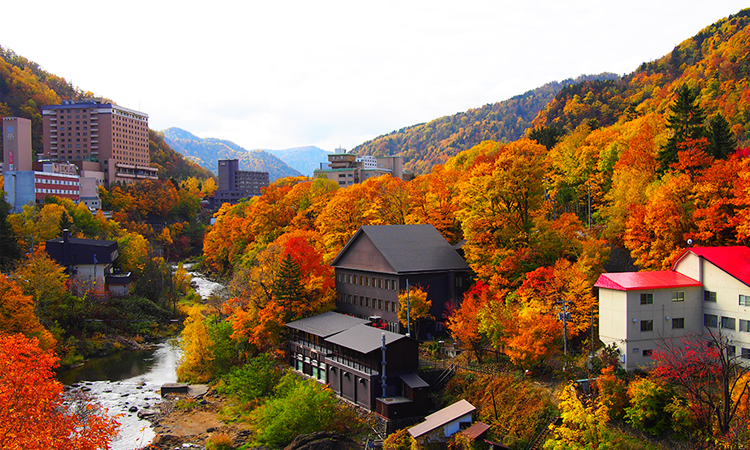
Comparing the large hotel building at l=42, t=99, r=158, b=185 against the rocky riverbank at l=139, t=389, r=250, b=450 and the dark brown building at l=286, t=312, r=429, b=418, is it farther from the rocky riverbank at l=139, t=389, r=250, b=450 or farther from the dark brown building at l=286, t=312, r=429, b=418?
the dark brown building at l=286, t=312, r=429, b=418

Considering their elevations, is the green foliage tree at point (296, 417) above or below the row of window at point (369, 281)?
below

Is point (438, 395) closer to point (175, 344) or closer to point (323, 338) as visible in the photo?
point (323, 338)

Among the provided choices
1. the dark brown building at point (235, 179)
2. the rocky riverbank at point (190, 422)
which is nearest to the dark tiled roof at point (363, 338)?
the rocky riverbank at point (190, 422)

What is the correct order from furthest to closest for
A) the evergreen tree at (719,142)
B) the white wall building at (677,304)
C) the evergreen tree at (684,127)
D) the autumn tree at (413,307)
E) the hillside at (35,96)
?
the hillside at (35,96) < the evergreen tree at (684,127) < the evergreen tree at (719,142) < the autumn tree at (413,307) < the white wall building at (677,304)

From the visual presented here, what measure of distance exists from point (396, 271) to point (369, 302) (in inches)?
199

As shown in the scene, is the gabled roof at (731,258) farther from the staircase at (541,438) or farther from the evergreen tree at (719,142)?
the evergreen tree at (719,142)

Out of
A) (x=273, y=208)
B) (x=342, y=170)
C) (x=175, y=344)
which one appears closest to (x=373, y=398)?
(x=175, y=344)

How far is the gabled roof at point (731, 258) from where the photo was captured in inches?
1133

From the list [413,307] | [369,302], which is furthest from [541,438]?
[369,302]

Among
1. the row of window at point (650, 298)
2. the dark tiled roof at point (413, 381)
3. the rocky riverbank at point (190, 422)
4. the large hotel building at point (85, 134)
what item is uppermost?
the large hotel building at point (85, 134)

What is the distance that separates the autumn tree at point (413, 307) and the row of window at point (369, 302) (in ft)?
4.55

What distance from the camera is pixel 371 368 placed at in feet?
115

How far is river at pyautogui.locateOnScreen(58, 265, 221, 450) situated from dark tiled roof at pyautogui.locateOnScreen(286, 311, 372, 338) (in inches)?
A: 457

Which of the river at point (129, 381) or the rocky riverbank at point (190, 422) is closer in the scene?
the rocky riverbank at point (190, 422)
